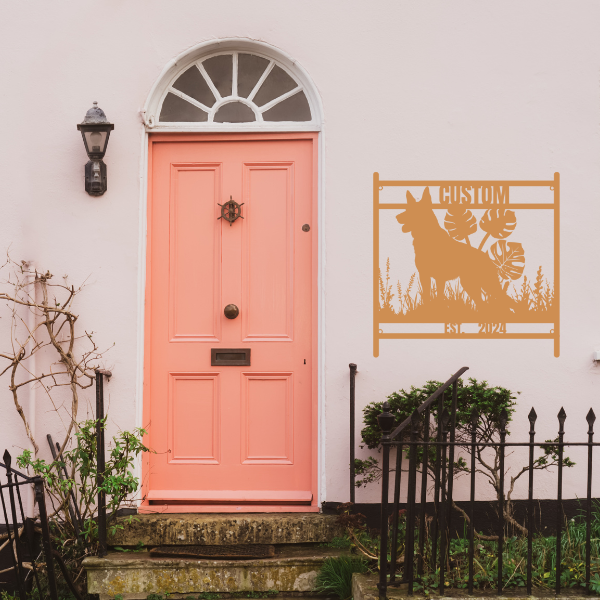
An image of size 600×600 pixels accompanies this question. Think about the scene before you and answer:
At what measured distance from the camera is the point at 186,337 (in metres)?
4.20

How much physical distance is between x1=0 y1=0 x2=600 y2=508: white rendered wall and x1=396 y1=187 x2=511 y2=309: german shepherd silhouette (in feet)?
0.82

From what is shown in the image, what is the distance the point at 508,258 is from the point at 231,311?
197 centimetres

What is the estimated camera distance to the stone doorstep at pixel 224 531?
3.74m

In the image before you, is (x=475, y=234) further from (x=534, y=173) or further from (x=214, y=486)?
(x=214, y=486)

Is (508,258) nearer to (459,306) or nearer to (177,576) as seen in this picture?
(459,306)

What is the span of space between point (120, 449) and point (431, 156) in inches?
112

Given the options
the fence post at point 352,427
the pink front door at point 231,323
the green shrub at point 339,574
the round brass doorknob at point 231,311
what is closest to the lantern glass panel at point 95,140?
the pink front door at point 231,323

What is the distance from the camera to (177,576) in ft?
11.5

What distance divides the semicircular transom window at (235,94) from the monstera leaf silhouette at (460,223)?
124cm

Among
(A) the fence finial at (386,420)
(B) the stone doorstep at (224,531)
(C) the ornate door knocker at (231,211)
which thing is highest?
(C) the ornate door knocker at (231,211)

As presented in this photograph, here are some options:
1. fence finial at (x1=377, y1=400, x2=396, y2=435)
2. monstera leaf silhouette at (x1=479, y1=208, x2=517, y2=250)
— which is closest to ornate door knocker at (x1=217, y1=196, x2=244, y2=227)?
monstera leaf silhouette at (x1=479, y1=208, x2=517, y2=250)

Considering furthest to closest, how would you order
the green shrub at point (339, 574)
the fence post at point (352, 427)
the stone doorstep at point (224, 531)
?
the fence post at point (352, 427), the stone doorstep at point (224, 531), the green shrub at point (339, 574)

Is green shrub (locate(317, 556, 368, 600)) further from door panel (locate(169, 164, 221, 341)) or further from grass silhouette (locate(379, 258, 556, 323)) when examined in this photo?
door panel (locate(169, 164, 221, 341))

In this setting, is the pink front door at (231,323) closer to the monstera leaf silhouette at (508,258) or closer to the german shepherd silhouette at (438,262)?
the german shepherd silhouette at (438,262)
